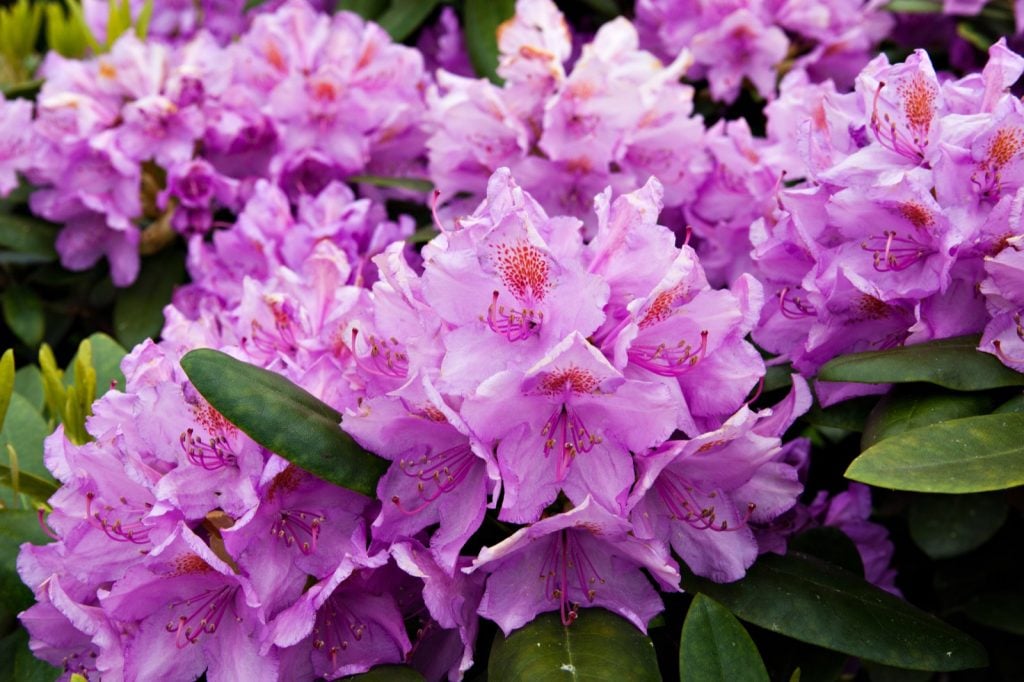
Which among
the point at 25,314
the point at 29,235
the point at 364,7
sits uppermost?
the point at 364,7

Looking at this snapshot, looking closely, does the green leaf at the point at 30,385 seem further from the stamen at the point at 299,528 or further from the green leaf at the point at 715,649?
the green leaf at the point at 715,649

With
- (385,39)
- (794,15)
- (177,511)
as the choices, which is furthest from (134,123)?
(794,15)

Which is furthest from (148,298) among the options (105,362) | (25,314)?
(105,362)

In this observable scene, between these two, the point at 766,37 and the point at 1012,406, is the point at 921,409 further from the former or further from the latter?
the point at 766,37

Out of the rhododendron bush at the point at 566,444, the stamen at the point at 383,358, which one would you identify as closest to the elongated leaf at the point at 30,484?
the rhododendron bush at the point at 566,444

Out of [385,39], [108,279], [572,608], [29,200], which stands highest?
[385,39]

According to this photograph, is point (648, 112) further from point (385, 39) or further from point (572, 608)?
point (572, 608)
